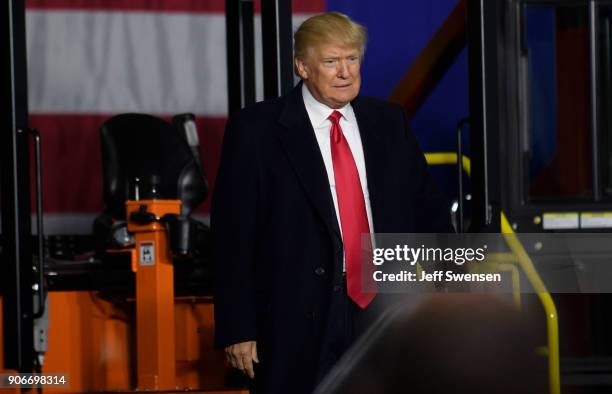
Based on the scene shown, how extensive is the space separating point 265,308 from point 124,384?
209 cm

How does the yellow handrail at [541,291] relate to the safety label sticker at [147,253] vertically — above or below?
below

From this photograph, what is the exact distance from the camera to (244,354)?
2775 millimetres

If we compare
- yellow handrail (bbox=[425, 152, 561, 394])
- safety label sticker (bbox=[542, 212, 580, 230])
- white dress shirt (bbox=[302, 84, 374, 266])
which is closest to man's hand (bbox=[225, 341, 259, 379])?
white dress shirt (bbox=[302, 84, 374, 266])

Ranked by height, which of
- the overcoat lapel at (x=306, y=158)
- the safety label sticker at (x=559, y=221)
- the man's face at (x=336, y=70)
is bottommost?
the safety label sticker at (x=559, y=221)

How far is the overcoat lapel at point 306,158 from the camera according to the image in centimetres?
267

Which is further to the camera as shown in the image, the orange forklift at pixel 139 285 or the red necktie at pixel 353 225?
the orange forklift at pixel 139 285

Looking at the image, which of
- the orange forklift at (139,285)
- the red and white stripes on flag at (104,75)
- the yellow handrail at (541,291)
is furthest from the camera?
the red and white stripes on flag at (104,75)

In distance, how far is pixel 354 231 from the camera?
2688 mm

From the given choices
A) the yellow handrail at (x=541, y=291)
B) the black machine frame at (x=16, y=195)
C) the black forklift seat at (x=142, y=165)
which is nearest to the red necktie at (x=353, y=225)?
the yellow handrail at (x=541, y=291)

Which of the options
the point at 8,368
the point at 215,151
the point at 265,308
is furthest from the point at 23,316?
the point at 215,151

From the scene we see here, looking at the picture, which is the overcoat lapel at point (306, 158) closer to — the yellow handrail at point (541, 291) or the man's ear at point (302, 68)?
the man's ear at point (302, 68)

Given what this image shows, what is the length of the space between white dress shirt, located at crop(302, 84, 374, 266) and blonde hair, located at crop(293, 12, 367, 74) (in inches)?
4.8

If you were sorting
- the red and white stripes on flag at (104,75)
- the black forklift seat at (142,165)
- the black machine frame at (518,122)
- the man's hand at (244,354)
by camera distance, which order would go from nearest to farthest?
the man's hand at (244,354)
the black machine frame at (518,122)
the black forklift seat at (142,165)
the red and white stripes on flag at (104,75)

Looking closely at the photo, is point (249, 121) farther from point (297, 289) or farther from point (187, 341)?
point (187, 341)
